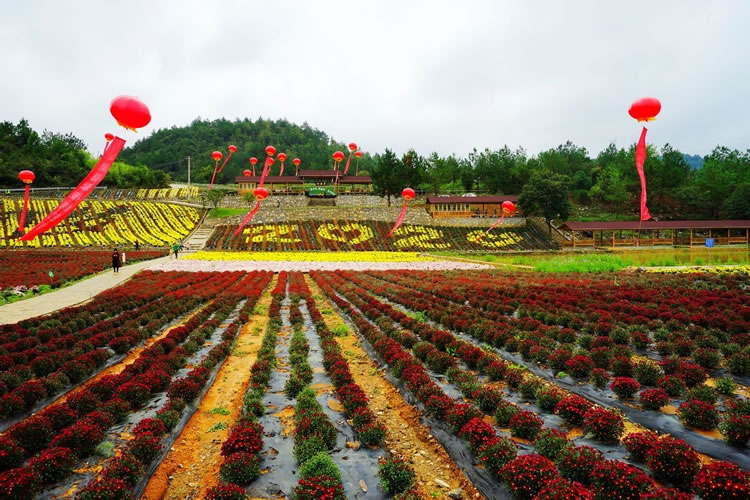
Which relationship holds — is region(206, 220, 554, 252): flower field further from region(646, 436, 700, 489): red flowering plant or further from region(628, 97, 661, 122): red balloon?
region(646, 436, 700, 489): red flowering plant

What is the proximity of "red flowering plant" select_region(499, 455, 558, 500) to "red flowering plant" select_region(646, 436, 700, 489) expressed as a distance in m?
1.13

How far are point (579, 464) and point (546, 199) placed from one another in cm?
5402

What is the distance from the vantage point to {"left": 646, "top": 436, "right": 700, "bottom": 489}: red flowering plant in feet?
14.8

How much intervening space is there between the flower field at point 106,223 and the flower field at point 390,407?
35.7 m

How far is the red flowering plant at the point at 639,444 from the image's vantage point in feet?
16.3

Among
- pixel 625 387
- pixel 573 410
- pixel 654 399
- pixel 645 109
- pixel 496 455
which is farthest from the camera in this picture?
pixel 645 109

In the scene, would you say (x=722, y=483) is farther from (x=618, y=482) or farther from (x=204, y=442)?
(x=204, y=442)

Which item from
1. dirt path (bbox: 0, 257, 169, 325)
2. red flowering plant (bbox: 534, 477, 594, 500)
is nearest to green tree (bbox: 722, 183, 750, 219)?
red flowering plant (bbox: 534, 477, 594, 500)

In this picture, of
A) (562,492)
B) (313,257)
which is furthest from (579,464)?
(313,257)

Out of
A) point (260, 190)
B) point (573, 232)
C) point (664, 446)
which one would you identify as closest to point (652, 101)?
point (664, 446)

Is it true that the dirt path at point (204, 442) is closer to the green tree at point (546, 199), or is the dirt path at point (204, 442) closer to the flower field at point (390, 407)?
the flower field at point (390, 407)

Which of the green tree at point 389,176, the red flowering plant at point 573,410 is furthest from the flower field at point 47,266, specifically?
the green tree at point 389,176

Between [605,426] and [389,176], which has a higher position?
[389,176]

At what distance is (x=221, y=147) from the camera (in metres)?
120
